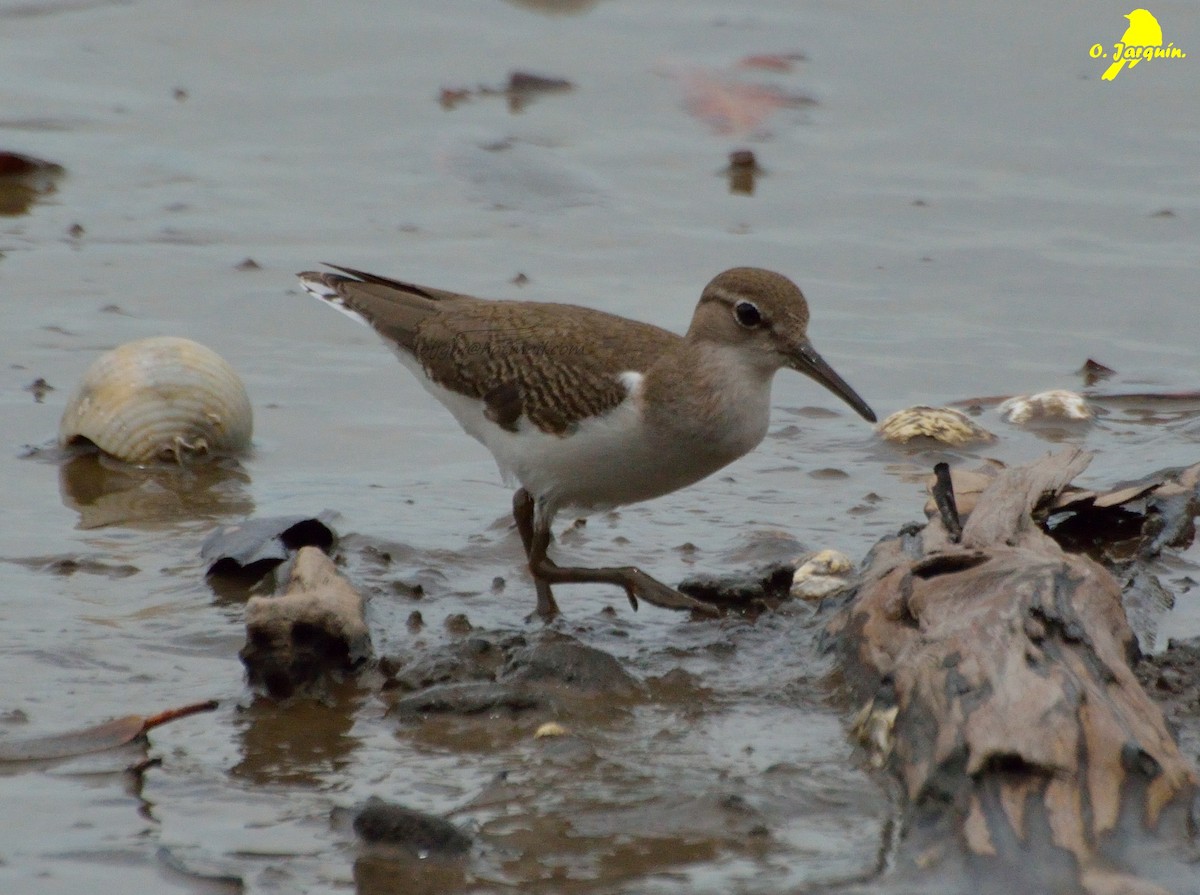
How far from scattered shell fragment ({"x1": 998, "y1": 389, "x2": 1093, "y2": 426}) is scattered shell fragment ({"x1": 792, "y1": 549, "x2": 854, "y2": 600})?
7.11 ft

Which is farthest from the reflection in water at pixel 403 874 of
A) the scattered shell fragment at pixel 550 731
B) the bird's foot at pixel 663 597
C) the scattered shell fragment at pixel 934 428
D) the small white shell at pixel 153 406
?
the scattered shell fragment at pixel 934 428

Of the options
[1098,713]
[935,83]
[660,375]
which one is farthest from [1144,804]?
[935,83]

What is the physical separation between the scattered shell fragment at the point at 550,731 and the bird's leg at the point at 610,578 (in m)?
1.10

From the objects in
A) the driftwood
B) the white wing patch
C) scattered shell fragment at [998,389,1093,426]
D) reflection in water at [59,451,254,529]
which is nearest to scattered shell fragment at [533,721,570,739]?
the driftwood

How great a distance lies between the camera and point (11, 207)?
10.0 meters

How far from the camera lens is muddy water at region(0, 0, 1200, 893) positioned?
4.24 metres

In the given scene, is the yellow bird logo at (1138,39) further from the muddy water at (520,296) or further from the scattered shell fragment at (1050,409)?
the scattered shell fragment at (1050,409)

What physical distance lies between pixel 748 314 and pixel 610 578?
1064 millimetres

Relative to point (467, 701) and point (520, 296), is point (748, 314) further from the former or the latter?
point (520, 296)

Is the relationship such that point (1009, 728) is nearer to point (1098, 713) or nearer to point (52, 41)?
point (1098, 713)

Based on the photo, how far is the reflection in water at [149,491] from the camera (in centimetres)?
675

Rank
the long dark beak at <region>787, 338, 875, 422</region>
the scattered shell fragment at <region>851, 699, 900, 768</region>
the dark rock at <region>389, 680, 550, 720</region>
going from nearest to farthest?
the scattered shell fragment at <region>851, 699, 900, 768</region> → the dark rock at <region>389, 680, 550, 720</region> → the long dark beak at <region>787, 338, 875, 422</region>

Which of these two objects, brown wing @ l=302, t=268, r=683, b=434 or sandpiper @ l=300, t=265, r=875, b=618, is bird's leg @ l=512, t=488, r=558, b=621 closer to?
sandpiper @ l=300, t=265, r=875, b=618

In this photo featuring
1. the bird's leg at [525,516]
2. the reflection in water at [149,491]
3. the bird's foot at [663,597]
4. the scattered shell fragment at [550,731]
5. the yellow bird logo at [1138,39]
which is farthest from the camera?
the yellow bird logo at [1138,39]
